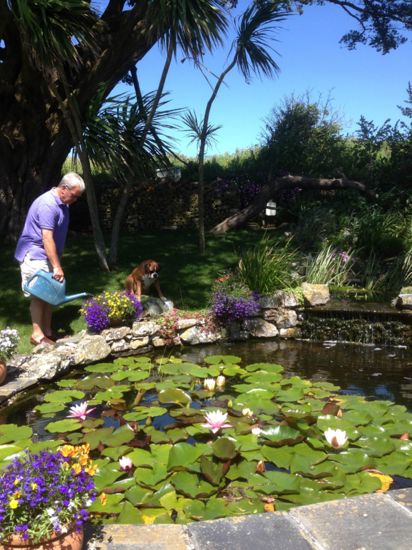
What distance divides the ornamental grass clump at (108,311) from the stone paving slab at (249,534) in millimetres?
3677

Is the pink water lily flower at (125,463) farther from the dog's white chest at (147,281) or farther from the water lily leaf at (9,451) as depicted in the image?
the dog's white chest at (147,281)

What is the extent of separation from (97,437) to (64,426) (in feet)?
1.15

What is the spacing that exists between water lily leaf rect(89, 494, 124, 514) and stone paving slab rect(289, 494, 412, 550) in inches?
36.3

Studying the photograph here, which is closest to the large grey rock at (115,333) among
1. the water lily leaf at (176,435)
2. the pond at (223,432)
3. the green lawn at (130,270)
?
the pond at (223,432)

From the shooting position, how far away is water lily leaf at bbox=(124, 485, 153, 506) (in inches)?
95.8

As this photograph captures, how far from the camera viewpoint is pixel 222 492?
2.60 m

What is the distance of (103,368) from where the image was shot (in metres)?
4.68

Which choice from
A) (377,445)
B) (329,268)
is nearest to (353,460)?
(377,445)

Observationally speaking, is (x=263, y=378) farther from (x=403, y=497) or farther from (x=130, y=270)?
(x=130, y=270)

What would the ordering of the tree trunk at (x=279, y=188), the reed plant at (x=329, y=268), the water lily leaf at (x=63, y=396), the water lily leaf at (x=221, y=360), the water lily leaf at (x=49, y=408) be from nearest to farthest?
1. the water lily leaf at (x=49, y=408)
2. the water lily leaf at (x=63, y=396)
3. the water lily leaf at (x=221, y=360)
4. the reed plant at (x=329, y=268)
5. the tree trunk at (x=279, y=188)

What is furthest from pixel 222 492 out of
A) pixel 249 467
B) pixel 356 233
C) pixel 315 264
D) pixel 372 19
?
pixel 372 19

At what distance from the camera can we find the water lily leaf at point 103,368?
463cm

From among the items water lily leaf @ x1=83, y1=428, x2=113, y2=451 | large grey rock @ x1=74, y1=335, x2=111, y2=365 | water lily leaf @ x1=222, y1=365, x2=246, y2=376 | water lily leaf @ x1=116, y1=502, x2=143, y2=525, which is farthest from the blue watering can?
water lily leaf @ x1=116, y1=502, x2=143, y2=525

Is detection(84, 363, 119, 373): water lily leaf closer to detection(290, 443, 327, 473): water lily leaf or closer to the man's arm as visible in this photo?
the man's arm
